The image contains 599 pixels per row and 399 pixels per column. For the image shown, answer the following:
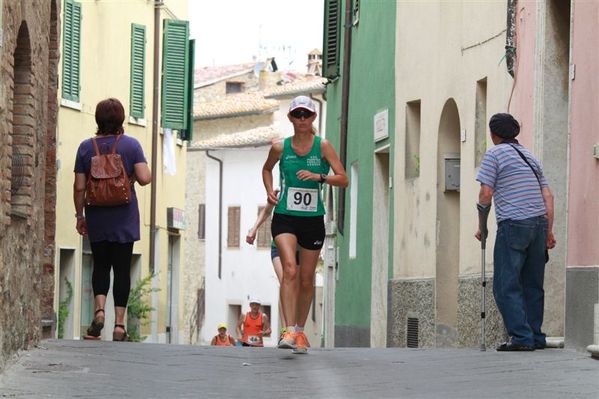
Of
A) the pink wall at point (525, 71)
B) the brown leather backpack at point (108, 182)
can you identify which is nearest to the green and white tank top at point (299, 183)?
the brown leather backpack at point (108, 182)

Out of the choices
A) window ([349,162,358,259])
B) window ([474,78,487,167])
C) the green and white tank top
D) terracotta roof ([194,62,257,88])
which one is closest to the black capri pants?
the green and white tank top

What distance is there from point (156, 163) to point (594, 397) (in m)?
25.4

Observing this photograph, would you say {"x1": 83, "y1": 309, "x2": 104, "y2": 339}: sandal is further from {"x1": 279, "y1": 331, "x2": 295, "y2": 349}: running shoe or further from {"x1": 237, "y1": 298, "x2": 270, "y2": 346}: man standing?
{"x1": 237, "y1": 298, "x2": 270, "y2": 346}: man standing

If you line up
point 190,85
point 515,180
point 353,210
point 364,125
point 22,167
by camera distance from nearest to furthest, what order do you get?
point 22,167, point 515,180, point 364,125, point 353,210, point 190,85

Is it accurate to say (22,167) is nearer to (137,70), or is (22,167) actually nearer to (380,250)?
(380,250)

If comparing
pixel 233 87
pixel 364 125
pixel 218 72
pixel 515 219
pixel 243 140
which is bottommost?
pixel 515 219

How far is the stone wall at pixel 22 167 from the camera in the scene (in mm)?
11188

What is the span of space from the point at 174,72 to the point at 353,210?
8502 millimetres

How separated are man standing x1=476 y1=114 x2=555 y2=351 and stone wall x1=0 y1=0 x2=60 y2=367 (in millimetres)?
3498

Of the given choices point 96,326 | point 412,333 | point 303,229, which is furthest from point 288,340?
point 412,333

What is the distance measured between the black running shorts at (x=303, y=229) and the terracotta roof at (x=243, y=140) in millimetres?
48016

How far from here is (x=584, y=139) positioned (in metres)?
14.1

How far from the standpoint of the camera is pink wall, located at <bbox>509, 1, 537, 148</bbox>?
1669 cm

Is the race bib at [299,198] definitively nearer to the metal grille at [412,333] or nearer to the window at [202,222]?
the metal grille at [412,333]
